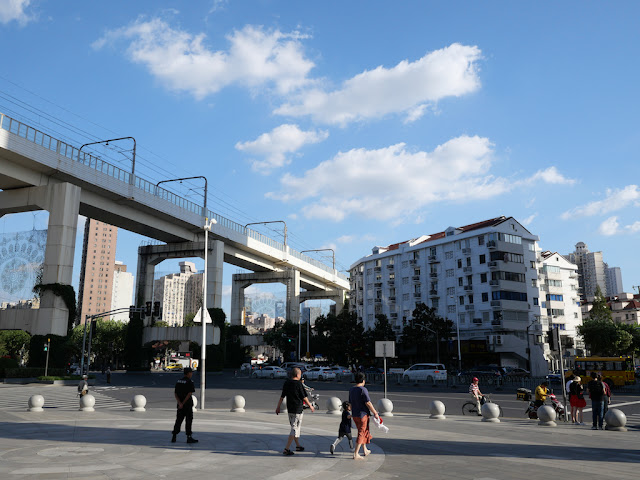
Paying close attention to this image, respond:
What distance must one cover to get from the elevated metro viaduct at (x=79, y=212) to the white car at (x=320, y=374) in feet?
58.2

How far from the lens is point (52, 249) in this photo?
42.4 metres

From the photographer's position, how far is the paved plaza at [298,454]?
866 centimetres

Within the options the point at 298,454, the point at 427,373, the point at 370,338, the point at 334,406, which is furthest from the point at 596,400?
the point at 370,338

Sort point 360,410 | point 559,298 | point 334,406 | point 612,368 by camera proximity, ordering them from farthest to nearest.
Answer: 1. point 559,298
2. point 612,368
3. point 334,406
4. point 360,410

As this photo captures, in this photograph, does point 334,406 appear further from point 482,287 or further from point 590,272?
point 590,272

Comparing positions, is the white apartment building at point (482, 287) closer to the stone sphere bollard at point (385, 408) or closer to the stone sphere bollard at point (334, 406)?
the stone sphere bollard at point (334, 406)

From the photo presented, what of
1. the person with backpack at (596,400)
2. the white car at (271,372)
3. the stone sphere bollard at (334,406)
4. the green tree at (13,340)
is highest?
the green tree at (13,340)

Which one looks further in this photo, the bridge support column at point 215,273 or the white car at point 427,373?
the bridge support column at point 215,273

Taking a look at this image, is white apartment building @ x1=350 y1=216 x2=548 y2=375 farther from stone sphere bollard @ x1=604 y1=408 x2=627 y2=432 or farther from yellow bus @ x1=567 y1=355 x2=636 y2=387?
stone sphere bollard @ x1=604 y1=408 x2=627 y2=432

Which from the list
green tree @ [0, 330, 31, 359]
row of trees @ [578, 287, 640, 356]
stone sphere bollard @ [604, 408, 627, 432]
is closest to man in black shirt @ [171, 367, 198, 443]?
stone sphere bollard @ [604, 408, 627, 432]

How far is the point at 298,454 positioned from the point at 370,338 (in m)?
65.5

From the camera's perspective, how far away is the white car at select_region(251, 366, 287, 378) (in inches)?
2215

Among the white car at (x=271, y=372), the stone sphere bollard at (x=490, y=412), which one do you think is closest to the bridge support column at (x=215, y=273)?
the white car at (x=271, y=372)

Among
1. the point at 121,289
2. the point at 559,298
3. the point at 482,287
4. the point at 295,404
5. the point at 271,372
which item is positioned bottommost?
the point at 271,372
